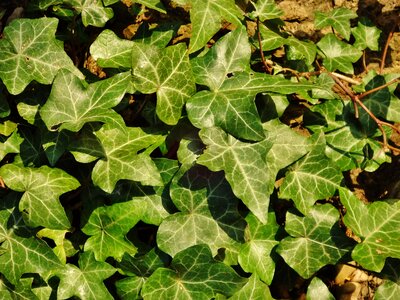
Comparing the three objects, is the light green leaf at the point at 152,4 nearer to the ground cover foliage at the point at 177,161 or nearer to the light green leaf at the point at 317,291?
the ground cover foliage at the point at 177,161

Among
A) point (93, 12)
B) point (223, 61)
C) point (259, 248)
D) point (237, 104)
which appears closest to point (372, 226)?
point (259, 248)

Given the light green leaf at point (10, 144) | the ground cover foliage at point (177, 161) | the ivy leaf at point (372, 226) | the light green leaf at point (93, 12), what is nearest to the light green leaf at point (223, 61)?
the ground cover foliage at point (177, 161)

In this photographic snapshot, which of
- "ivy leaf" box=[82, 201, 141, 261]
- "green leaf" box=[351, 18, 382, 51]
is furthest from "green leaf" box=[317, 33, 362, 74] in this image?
"ivy leaf" box=[82, 201, 141, 261]

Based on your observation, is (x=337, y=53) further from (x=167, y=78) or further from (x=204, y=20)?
(x=167, y=78)

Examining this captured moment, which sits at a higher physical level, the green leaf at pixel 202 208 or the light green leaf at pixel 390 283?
the green leaf at pixel 202 208

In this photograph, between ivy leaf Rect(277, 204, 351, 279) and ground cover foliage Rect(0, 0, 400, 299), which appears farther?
ivy leaf Rect(277, 204, 351, 279)

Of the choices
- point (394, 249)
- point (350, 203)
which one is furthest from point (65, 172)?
point (394, 249)

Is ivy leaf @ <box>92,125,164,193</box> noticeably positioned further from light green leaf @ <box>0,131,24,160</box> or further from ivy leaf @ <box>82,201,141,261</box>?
light green leaf @ <box>0,131,24,160</box>
